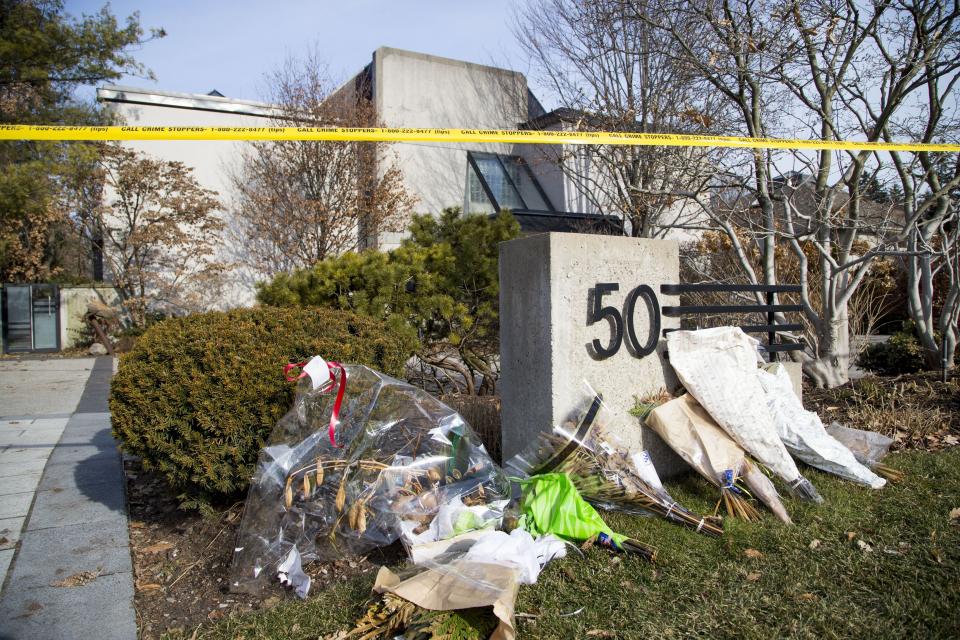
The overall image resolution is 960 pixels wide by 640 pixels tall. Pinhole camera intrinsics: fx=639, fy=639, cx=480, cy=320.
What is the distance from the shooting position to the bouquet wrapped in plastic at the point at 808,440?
12.8ft

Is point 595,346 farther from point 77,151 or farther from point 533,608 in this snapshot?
point 77,151

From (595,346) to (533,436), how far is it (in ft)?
2.21

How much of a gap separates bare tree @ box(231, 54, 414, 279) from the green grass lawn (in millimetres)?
11658

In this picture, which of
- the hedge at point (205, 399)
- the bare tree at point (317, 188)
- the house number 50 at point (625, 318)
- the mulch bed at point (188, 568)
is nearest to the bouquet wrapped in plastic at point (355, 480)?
the mulch bed at point (188, 568)

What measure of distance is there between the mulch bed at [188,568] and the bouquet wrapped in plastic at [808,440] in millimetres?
2515

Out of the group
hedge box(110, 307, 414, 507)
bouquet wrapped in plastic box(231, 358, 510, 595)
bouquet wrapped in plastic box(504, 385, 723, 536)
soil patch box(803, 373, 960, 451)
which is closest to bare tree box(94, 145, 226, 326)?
hedge box(110, 307, 414, 507)

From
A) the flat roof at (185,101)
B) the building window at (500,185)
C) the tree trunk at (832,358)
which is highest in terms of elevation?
the flat roof at (185,101)

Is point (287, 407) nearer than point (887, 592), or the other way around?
point (887, 592)

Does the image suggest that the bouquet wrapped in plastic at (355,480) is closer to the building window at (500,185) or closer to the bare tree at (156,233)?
the building window at (500,185)

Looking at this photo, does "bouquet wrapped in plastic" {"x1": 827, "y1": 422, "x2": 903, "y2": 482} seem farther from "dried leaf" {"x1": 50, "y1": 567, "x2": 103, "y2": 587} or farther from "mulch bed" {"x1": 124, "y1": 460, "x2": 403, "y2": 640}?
"dried leaf" {"x1": 50, "y1": 567, "x2": 103, "y2": 587}

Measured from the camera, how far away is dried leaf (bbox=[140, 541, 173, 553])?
3.53m

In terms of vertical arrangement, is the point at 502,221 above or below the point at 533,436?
above

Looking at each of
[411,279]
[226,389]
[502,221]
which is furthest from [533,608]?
[502,221]

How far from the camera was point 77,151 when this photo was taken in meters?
12.4
